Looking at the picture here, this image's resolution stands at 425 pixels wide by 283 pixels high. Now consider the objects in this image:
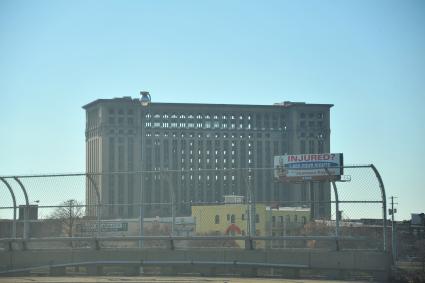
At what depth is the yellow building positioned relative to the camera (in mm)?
20734

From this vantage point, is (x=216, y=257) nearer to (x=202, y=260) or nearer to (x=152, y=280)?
(x=202, y=260)

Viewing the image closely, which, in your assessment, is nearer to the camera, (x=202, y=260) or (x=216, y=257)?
(x=216, y=257)

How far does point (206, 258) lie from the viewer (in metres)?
19.2

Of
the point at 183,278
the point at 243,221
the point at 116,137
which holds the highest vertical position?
the point at 116,137

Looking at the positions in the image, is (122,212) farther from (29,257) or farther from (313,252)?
(313,252)

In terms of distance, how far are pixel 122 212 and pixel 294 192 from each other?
289 feet

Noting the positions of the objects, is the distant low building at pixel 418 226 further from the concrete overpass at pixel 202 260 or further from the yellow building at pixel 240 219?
the yellow building at pixel 240 219

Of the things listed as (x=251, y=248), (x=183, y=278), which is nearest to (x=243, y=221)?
(x=251, y=248)

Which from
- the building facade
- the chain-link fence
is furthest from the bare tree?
the building facade

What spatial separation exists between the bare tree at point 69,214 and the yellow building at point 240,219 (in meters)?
3.62

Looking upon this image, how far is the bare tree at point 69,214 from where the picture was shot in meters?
20.3

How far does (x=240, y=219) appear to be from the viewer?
21.6 metres

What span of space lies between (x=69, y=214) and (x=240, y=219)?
17.2 ft

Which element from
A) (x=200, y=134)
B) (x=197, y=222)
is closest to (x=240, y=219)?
(x=197, y=222)
